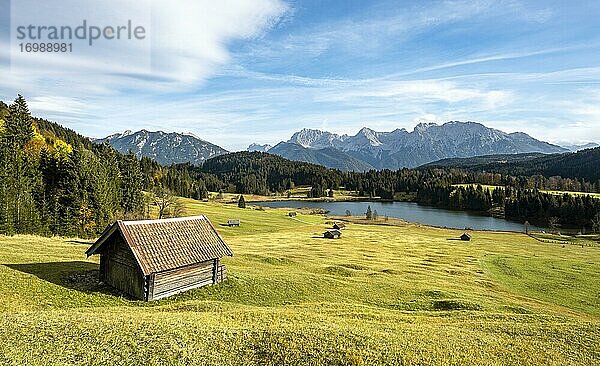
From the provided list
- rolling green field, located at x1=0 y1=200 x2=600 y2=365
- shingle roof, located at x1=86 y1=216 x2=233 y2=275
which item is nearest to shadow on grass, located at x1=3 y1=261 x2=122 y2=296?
rolling green field, located at x1=0 y1=200 x2=600 y2=365

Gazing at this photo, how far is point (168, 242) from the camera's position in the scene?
32.5 meters

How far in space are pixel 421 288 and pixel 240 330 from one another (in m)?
25.6

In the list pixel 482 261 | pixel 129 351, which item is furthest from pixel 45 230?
pixel 482 261

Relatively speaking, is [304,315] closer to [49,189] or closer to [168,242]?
[168,242]

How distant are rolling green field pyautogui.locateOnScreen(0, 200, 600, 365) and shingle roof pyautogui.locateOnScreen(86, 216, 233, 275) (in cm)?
294

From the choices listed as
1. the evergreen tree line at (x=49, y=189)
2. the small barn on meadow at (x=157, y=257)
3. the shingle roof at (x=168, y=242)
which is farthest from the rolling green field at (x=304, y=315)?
the evergreen tree line at (x=49, y=189)

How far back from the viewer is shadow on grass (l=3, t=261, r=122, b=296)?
31.1m

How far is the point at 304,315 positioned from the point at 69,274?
2204 centimetres

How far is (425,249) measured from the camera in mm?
77812

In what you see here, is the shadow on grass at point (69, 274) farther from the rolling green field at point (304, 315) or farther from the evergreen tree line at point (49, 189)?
the evergreen tree line at point (49, 189)

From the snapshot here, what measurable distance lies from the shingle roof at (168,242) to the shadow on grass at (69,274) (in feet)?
8.38

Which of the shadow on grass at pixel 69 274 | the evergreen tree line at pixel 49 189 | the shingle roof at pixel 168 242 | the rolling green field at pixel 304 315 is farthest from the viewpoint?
the evergreen tree line at pixel 49 189

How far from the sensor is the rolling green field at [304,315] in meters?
17.7

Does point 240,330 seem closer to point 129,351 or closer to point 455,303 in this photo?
point 129,351
